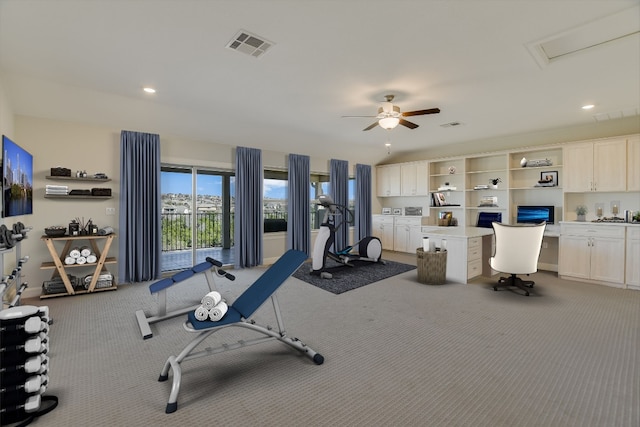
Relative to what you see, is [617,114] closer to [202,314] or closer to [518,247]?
[518,247]

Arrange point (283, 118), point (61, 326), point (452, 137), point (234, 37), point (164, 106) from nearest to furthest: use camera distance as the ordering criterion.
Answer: point (234, 37) → point (61, 326) → point (164, 106) → point (283, 118) → point (452, 137)

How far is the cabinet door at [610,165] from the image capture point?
480cm

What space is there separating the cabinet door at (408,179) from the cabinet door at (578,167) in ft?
10.0

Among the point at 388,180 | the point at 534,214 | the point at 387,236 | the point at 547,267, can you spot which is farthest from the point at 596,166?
the point at 387,236

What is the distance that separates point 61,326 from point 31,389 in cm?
167

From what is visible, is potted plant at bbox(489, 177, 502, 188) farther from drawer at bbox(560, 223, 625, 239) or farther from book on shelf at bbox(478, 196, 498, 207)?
drawer at bbox(560, 223, 625, 239)

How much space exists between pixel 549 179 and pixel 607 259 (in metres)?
1.74

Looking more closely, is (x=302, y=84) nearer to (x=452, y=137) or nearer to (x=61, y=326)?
(x=61, y=326)

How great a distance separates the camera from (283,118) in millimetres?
4977

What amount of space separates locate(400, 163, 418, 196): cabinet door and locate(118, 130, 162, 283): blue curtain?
570 centimetres

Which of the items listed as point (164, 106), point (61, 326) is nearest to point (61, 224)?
point (61, 326)

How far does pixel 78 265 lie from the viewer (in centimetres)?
414

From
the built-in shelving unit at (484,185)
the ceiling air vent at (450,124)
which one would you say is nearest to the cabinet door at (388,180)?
the built-in shelving unit at (484,185)

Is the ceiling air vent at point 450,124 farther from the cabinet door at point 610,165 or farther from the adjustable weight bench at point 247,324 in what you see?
the adjustable weight bench at point 247,324
